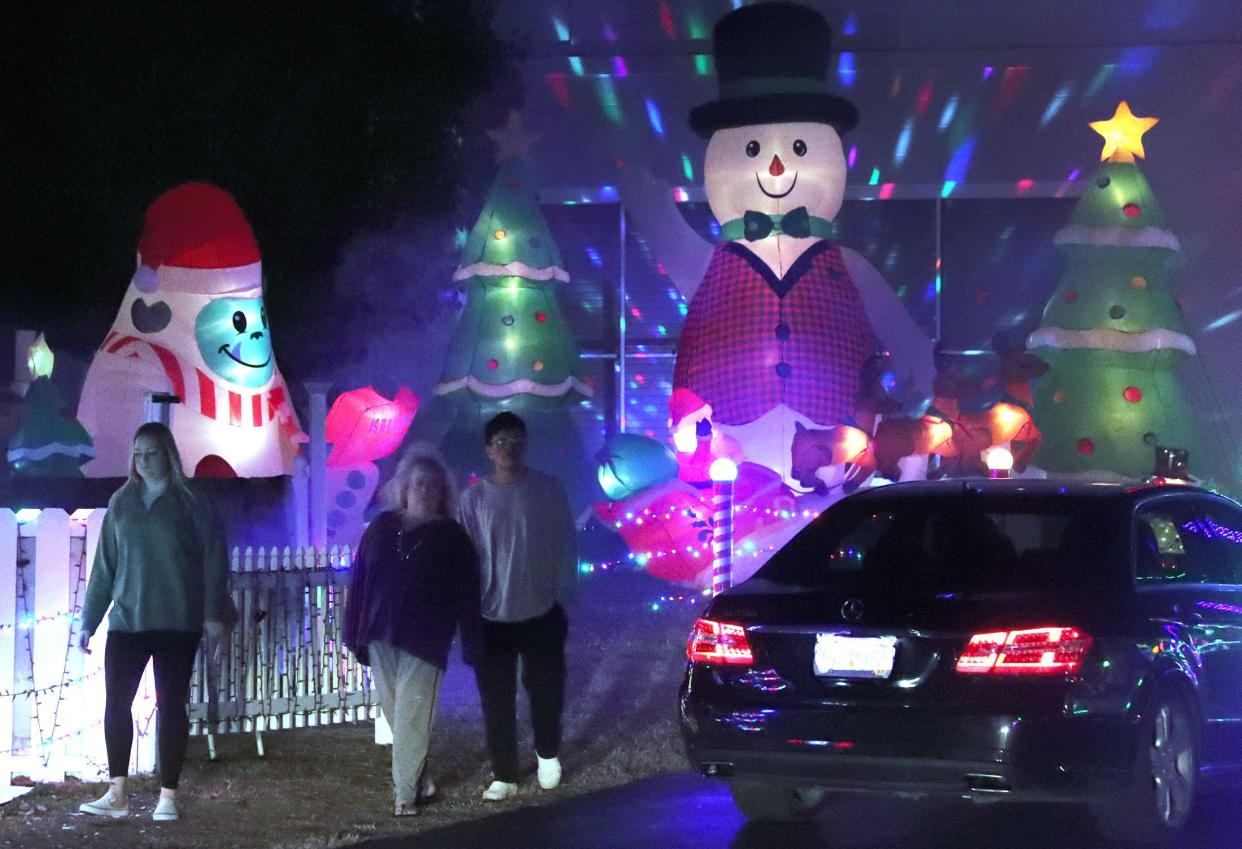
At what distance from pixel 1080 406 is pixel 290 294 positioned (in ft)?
23.8

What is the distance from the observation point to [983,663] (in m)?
5.88

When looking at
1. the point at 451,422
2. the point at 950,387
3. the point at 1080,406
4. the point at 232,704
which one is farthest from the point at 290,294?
the point at 232,704

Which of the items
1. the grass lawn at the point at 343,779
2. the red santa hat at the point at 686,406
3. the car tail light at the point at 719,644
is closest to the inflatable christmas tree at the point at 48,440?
the grass lawn at the point at 343,779

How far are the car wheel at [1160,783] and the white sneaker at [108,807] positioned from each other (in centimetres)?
379

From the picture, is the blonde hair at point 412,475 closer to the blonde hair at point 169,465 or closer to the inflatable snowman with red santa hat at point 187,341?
the blonde hair at point 169,465

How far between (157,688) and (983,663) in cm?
335

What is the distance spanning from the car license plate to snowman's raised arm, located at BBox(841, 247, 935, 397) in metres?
9.76

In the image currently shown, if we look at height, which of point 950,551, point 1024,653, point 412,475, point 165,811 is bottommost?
point 165,811

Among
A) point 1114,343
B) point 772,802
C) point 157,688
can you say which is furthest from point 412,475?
point 1114,343

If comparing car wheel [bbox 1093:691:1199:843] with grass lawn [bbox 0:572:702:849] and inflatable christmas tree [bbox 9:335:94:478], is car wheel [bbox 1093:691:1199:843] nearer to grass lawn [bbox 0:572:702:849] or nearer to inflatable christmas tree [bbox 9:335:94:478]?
grass lawn [bbox 0:572:702:849]

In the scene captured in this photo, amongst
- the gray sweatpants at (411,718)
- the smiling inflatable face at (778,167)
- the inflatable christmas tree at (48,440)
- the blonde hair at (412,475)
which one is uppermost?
the smiling inflatable face at (778,167)

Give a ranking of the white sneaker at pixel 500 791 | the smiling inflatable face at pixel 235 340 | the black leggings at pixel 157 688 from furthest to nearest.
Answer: the smiling inflatable face at pixel 235 340
the white sneaker at pixel 500 791
the black leggings at pixel 157 688

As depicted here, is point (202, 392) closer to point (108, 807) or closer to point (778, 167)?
point (778, 167)

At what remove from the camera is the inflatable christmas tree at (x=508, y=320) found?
17.6 m
